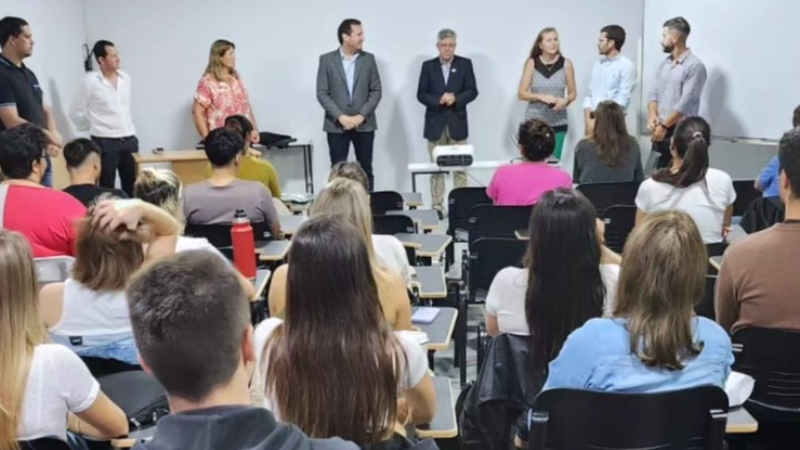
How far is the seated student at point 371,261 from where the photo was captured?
2.04m

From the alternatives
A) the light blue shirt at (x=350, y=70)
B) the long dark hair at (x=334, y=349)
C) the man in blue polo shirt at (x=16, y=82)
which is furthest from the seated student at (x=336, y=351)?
the light blue shirt at (x=350, y=70)

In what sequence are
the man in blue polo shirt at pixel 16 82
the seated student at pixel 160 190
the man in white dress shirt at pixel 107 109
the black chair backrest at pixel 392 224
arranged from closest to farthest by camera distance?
1. the seated student at pixel 160 190
2. the black chair backrest at pixel 392 224
3. the man in blue polo shirt at pixel 16 82
4. the man in white dress shirt at pixel 107 109

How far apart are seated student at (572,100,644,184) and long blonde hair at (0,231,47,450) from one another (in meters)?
3.41

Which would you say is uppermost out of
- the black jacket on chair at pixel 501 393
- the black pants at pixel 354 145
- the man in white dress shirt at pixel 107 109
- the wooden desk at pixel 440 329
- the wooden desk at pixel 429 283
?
the man in white dress shirt at pixel 107 109

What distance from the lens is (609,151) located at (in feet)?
14.3

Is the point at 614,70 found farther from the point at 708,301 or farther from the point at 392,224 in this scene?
the point at 708,301

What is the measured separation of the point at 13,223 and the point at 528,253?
2.03 meters

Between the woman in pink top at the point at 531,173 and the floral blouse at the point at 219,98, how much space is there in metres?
3.11

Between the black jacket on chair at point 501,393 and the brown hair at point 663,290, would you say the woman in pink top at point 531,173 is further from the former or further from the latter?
the brown hair at point 663,290

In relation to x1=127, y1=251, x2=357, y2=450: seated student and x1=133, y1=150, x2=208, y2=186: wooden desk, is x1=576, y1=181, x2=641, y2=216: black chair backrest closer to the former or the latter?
x1=127, y1=251, x2=357, y2=450: seated student

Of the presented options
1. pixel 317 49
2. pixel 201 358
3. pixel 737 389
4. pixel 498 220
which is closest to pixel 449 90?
pixel 317 49

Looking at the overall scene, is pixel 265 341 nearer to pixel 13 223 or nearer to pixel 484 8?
pixel 13 223

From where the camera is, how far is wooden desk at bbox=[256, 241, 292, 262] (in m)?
3.17

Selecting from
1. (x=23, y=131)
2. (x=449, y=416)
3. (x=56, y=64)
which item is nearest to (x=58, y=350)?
(x=449, y=416)
